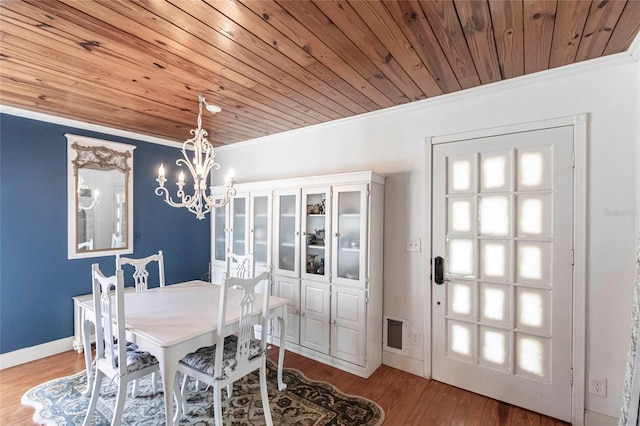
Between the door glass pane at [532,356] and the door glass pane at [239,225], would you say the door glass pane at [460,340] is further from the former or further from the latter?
the door glass pane at [239,225]

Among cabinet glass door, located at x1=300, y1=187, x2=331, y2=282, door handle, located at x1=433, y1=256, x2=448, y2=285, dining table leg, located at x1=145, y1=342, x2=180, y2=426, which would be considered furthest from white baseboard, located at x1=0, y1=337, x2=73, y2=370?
door handle, located at x1=433, y1=256, x2=448, y2=285

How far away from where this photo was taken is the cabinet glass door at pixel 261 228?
3519mm

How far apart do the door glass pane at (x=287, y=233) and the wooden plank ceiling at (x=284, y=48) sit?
1091 millimetres

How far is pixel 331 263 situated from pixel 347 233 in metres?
0.34

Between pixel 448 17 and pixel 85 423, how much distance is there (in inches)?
130

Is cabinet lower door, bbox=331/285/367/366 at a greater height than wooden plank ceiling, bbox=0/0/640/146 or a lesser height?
lesser

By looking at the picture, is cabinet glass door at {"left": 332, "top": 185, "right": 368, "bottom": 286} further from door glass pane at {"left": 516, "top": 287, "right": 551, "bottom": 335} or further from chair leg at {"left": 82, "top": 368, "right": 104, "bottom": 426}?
chair leg at {"left": 82, "top": 368, "right": 104, "bottom": 426}

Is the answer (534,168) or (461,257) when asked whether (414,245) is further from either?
(534,168)

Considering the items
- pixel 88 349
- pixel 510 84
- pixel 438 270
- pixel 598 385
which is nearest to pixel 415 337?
pixel 438 270

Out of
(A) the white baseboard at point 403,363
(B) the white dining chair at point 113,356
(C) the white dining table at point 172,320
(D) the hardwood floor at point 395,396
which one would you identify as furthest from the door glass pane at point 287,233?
(B) the white dining chair at point 113,356

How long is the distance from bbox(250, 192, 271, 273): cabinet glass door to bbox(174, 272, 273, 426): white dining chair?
144cm

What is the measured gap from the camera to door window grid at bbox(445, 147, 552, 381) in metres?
2.20

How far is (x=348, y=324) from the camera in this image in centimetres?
281

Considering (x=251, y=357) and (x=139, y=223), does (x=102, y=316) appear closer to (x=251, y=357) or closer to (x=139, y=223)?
(x=251, y=357)
